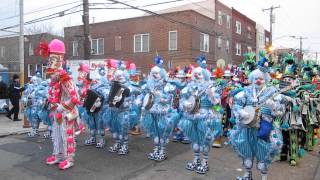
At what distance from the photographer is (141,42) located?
28719mm

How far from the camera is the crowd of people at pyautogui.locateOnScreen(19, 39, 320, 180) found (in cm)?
550

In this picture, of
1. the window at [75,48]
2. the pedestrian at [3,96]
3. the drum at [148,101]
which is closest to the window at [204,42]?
the window at [75,48]

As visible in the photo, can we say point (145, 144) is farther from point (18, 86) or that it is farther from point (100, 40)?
point (100, 40)

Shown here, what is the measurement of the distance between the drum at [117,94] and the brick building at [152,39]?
16822mm

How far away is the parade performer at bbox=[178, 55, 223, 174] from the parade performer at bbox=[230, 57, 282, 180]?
0.94 metres

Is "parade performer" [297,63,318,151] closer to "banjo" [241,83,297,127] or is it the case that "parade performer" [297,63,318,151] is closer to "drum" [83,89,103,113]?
"banjo" [241,83,297,127]

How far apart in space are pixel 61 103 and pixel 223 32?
27195 mm

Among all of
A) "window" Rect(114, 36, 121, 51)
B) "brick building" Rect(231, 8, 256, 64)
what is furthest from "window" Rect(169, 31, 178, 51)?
"brick building" Rect(231, 8, 256, 64)

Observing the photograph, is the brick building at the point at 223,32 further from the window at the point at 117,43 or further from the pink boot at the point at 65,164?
the pink boot at the point at 65,164

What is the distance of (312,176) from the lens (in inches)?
275

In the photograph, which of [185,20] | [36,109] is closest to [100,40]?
[185,20]

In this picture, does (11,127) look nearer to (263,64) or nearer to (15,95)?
(15,95)

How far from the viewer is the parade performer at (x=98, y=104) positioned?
8.40 m

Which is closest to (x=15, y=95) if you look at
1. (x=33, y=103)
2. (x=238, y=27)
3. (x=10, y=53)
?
(x=33, y=103)
